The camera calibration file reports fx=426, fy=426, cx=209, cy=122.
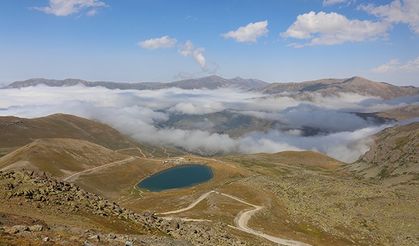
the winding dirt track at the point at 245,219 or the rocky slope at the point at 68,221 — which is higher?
the rocky slope at the point at 68,221

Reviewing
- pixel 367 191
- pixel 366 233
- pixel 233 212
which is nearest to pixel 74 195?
pixel 233 212

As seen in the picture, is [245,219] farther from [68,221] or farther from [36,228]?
[36,228]

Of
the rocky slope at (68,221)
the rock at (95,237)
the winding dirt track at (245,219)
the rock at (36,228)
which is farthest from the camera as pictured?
the winding dirt track at (245,219)

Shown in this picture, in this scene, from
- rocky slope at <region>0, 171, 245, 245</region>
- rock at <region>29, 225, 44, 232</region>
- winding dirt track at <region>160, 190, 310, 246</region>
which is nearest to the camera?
rocky slope at <region>0, 171, 245, 245</region>

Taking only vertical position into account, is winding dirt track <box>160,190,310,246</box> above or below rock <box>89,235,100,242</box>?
below

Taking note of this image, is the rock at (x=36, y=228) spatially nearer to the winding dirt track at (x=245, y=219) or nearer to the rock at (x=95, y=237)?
the rock at (x=95, y=237)

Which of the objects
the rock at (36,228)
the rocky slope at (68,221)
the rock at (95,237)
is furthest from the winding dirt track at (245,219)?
the rock at (36,228)

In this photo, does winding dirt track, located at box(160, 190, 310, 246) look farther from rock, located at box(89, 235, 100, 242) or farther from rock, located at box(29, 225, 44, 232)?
rock, located at box(29, 225, 44, 232)

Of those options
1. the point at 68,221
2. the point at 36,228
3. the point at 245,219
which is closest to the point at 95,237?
the point at 36,228

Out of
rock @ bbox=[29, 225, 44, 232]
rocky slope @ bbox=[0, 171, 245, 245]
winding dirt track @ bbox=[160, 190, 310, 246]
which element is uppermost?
rock @ bbox=[29, 225, 44, 232]

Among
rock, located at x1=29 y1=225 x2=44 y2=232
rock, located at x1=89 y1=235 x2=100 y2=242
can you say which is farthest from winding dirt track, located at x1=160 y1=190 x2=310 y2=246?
rock, located at x1=29 y1=225 x2=44 y2=232
